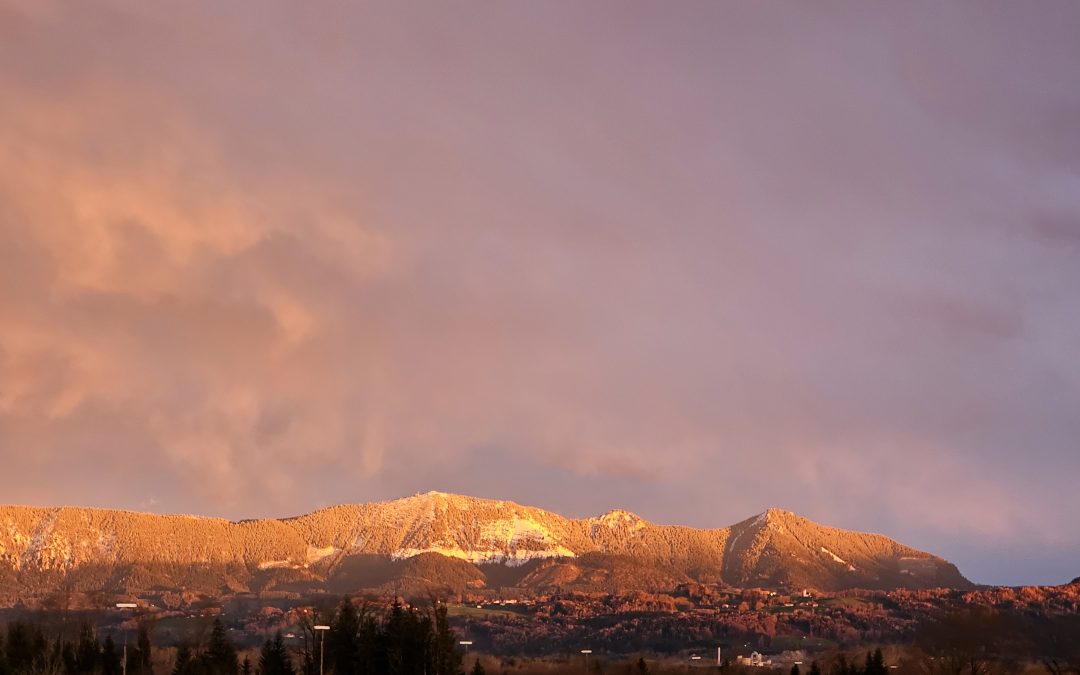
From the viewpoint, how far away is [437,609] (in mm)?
131000

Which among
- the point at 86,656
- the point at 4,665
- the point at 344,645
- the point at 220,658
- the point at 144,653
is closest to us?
the point at 344,645

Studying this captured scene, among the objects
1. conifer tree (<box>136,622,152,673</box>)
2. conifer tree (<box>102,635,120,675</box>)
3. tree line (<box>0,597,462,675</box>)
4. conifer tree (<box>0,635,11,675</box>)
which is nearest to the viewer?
tree line (<box>0,597,462,675</box>)

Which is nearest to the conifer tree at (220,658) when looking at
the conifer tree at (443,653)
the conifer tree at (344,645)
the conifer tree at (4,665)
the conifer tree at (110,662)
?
the conifer tree at (344,645)

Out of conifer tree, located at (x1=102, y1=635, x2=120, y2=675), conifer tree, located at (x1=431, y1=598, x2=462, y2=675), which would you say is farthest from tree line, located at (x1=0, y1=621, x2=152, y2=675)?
conifer tree, located at (x1=431, y1=598, x2=462, y2=675)

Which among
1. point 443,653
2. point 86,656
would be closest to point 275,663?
point 443,653

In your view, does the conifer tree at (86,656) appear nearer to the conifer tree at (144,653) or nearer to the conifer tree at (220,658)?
the conifer tree at (144,653)

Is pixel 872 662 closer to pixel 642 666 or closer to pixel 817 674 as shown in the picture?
Answer: pixel 817 674

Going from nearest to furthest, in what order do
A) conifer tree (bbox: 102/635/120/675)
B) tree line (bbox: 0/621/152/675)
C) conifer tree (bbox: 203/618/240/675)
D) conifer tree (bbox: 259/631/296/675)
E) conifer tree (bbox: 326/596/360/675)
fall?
conifer tree (bbox: 259/631/296/675)
conifer tree (bbox: 326/596/360/675)
conifer tree (bbox: 203/618/240/675)
tree line (bbox: 0/621/152/675)
conifer tree (bbox: 102/635/120/675)

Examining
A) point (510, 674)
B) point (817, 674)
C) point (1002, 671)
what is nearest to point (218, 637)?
point (510, 674)

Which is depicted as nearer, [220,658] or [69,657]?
[220,658]

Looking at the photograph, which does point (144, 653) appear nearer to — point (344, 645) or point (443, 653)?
point (344, 645)

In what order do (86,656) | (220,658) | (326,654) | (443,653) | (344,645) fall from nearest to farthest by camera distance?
1. (443,653)
2. (344,645)
3. (220,658)
4. (326,654)
5. (86,656)

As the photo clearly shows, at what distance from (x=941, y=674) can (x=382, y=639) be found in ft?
205

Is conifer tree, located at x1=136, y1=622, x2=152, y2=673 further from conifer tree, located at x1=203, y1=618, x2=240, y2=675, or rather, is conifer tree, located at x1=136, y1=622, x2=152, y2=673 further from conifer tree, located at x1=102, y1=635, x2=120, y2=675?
conifer tree, located at x1=203, y1=618, x2=240, y2=675
